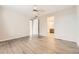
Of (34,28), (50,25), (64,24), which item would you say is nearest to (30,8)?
(34,28)

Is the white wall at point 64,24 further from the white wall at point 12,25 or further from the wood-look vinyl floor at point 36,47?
the white wall at point 12,25

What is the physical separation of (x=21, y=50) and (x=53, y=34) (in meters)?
0.64

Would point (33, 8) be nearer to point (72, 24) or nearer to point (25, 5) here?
point (25, 5)

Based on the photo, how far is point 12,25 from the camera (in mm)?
1917

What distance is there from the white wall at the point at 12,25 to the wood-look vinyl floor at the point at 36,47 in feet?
0.32

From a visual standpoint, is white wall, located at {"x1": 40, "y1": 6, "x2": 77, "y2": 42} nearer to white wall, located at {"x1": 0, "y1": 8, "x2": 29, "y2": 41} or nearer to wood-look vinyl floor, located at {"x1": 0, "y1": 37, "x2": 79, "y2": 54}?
wood-look vinyl floor, located at {"x1": 0, "y1": 37, "x2": 79, "y2": 54}

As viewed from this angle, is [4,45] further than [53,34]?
No

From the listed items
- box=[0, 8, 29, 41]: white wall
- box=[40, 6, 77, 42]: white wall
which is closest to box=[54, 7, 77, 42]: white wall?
box=[40, 6, 77, 42]: white wall

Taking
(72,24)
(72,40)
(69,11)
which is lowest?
(72,40)

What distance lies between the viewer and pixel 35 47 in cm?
190

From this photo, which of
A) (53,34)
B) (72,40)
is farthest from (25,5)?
(72,40)

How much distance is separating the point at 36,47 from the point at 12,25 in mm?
575

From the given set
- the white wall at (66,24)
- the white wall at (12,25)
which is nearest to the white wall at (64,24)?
the white wall at (66,24)
